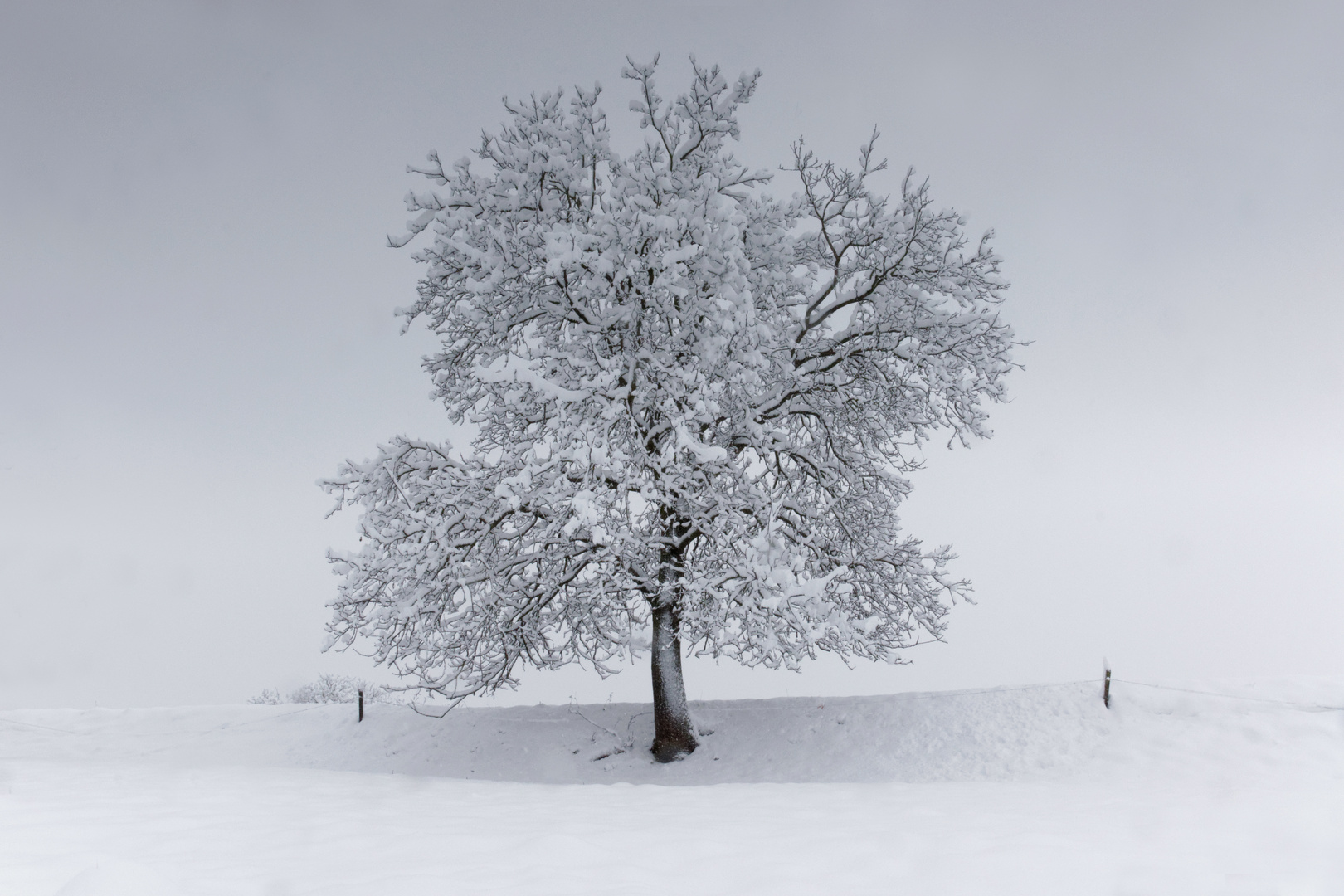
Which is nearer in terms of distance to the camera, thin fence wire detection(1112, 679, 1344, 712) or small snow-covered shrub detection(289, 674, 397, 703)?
thin fence wire detection(1112, 679, 1344, 712)

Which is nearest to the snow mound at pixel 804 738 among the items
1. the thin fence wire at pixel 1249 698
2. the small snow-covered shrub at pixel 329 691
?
the thin fence wire at pixel 1249 698

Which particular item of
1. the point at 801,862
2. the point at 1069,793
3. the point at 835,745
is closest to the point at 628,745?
the point at 835,745

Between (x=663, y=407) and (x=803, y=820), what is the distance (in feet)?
20.1

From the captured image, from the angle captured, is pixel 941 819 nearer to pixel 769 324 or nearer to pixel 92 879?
pixel 92 879

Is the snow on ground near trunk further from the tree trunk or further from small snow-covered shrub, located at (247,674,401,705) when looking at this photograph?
small snow-covered shrub, located at (247,674,401,705)

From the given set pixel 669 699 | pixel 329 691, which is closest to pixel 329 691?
pixel 329 691

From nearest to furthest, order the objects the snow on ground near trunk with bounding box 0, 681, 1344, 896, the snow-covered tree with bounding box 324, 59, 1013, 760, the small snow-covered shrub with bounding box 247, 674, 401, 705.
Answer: the snow on ground near trunk with bounding box 0, 681, 1344, 896
the snow-covered tree with bounding box 324, 59, 1013, 760
the small snow-covered shrub with bounding box 247, 674, 401, 705

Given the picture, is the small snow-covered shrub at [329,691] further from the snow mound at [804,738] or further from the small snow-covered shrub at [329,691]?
the snow mound at [804,738]

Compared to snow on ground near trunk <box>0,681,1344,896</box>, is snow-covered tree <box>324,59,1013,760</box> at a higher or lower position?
higher

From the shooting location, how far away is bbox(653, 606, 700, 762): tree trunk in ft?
40.2

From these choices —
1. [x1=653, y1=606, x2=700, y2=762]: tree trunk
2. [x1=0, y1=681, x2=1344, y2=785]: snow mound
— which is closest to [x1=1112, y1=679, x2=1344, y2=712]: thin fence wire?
[x1=0, y1=681, x2=1344, y2=785]: snow mound

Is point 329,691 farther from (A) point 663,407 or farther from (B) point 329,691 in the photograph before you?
(A) point 663,407

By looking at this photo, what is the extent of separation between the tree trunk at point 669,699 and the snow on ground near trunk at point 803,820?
42cm

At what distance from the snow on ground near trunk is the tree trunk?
0.42 meters
